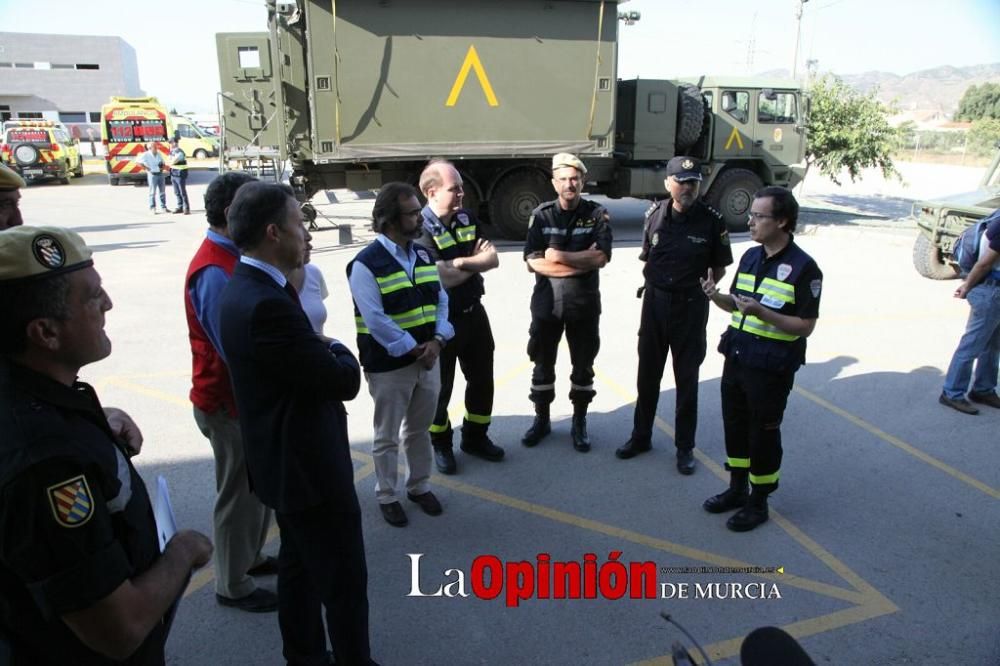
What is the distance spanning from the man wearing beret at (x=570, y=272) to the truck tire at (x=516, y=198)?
768 centimetres

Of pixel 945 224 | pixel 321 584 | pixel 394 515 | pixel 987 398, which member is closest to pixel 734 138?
pixel 945 224

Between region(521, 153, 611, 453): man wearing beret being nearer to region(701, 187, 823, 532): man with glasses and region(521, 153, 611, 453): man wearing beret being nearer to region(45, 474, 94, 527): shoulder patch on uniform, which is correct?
region(701, 187, 823, 532): man with glasses

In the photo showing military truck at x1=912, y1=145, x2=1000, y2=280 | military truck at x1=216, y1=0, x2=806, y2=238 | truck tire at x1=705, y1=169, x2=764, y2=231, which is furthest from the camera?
truck tire at x1=705, y1=169, x2=764, y2=231

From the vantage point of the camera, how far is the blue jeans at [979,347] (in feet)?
16.3

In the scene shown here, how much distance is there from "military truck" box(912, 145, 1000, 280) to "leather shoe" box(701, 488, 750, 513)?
6.82 meters

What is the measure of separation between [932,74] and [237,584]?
246 meters

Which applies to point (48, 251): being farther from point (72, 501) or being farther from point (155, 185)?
point (155, 185)

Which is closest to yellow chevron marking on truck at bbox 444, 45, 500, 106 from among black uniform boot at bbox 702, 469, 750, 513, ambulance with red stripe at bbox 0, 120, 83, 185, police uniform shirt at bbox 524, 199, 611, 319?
police uniform shirt at bbox 524, 199, 611, 319

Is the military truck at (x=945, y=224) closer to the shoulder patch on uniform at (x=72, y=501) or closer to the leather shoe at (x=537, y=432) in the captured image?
the leather shoe at (x=537, y=432)

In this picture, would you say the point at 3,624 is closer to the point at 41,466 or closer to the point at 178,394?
the point at 41,466

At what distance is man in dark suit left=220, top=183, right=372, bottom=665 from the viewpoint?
6.95ft

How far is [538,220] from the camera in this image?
4.47 meters

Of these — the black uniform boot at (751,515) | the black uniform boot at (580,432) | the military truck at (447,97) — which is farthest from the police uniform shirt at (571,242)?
the military truck at (447,97)

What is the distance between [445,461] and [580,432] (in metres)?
0.98
